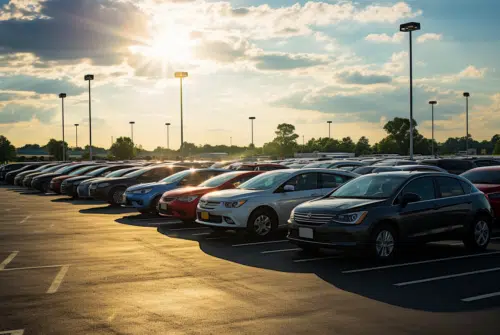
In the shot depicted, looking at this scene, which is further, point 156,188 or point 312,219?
point 156,188

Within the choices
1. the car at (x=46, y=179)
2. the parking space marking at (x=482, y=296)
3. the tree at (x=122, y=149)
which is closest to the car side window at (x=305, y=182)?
the parking space marking at (x=482, y=296)

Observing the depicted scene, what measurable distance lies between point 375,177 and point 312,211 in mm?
1769

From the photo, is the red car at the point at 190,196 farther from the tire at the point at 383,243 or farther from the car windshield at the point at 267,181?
the tire at the point at 383,243

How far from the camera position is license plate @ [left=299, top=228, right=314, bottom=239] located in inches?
402

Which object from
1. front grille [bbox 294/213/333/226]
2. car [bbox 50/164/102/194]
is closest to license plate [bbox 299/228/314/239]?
front grille [bbox 294/213/333/226]

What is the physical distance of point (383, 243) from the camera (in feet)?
33.2

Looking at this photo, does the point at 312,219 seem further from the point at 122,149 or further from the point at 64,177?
the point at 122,149

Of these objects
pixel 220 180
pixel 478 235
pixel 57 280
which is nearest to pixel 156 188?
pixel 220 180

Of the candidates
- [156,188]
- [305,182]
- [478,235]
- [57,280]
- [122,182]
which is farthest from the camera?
[122,182]

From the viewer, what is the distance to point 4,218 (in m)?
18.5

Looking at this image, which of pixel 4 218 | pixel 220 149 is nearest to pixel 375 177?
pixel 4 218

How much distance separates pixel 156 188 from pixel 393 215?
9635 mm

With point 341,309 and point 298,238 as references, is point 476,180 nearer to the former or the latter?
point 298,238

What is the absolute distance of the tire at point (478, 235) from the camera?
37.8 feet
